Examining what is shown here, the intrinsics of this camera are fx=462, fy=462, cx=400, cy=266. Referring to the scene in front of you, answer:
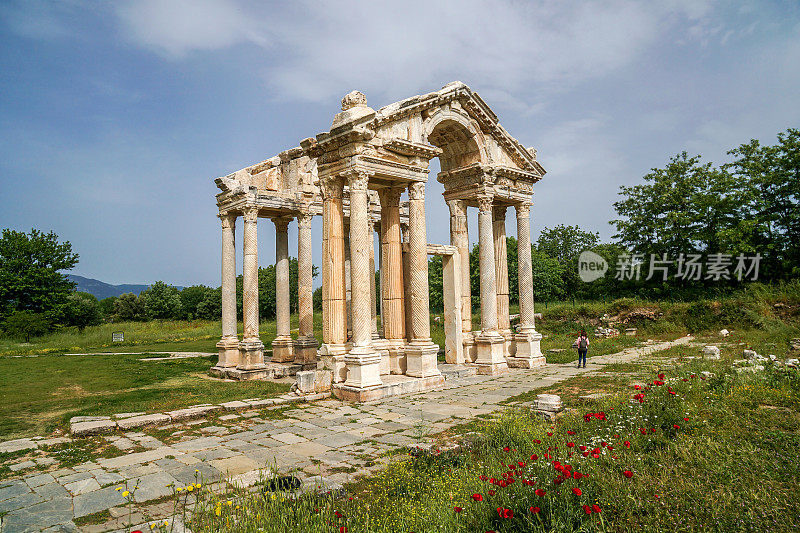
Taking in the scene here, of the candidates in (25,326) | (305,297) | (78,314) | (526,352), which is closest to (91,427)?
(305,297)

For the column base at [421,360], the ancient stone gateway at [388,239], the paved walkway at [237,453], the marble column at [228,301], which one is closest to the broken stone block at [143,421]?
the paved walkway at [237,453]

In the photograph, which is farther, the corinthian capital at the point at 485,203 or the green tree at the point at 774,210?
the green tree at the point at 774,210

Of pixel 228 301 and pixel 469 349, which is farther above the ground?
pixel 228 301

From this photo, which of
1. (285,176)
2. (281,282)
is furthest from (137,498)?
(285,176)

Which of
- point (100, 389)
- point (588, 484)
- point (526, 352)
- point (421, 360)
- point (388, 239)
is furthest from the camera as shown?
point (526, 352)

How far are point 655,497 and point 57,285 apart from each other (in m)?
48.5

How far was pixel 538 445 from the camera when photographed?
20.3ft

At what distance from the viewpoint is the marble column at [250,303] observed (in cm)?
1658

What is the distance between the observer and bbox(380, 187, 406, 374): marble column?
525 inches

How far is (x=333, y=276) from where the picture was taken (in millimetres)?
12648

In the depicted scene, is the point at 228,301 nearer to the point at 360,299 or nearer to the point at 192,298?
the point at 360,299

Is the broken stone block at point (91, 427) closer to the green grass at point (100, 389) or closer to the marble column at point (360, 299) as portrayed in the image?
the green grass at point (100, 389)

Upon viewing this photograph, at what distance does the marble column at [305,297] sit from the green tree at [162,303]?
173 ft

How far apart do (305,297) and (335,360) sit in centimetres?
548
